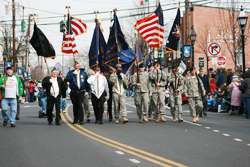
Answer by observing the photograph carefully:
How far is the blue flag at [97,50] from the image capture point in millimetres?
15781

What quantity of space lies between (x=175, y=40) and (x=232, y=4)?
15.7m

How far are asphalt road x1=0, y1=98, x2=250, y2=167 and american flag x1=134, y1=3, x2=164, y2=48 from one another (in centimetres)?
395

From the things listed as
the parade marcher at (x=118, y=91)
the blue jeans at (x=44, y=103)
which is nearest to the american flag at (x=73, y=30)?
the parade marcher at (x=118, y=91)

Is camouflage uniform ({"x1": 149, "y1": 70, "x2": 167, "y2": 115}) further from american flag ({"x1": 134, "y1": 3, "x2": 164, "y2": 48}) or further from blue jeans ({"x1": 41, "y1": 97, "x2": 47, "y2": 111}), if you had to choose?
blue jeans ({"x1": 41, "y1": 97, "x2": 47, "y2": 111})

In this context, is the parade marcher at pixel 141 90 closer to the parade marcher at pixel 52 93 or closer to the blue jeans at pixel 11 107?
the parade marcher at pixel 52 93

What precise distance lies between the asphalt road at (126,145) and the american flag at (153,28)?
3947 mm

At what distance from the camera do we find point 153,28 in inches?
626

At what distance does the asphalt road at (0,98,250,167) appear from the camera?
7566mm

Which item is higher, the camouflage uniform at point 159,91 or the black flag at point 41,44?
the black flag at point 41,44

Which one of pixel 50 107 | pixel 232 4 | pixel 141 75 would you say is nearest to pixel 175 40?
pixel 141 75

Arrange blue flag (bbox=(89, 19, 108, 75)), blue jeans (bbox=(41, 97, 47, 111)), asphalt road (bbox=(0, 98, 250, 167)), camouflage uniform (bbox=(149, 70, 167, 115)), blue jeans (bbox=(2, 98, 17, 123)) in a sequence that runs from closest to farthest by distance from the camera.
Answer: asphalt road (bbox=(0, 98, 250, 167)) < blue jeans (bbox=(2, 98, 17, 123)) < camouflage uniform (bbox=(149, 70, 167, 115)) < blue flag (bbox=(89, 19, 108, 75)) < blue jeans (bbox=(41, 97, 47, 111))

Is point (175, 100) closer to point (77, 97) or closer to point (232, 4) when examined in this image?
point (77, 97)

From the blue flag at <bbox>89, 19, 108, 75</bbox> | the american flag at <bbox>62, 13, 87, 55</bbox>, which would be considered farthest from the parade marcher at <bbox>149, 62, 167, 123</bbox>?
the american flag at <bbox>62, 13, 87, 55</bbox>

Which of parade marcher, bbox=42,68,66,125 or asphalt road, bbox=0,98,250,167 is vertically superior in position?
parade marcher, bbox=42,68,66,125
